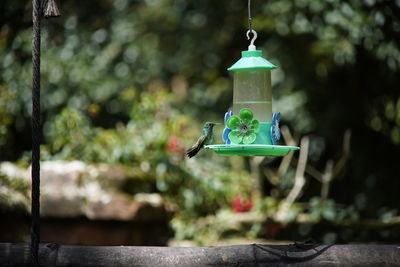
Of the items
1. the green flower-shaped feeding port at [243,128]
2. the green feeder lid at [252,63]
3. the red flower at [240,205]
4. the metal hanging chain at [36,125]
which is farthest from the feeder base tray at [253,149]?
the red flower at [240,205]

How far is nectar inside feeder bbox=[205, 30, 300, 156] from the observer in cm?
316

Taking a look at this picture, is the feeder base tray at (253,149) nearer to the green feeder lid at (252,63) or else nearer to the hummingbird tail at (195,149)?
the hummingbird tail at (195,149)

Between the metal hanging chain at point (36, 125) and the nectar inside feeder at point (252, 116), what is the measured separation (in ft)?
3.17

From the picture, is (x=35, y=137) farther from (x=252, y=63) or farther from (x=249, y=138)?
(x=252, y=63)

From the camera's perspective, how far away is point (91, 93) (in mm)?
8203

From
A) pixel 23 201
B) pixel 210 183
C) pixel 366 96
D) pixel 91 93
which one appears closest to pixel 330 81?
pixel 366 96

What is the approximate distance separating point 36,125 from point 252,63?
1223 millimetres

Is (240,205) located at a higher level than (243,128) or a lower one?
lower

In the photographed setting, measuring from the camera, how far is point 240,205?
6.47 meters

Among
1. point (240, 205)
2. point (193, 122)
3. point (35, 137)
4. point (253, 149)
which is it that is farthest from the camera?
point (193, 122)

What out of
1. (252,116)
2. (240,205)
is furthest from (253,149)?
(240,205)

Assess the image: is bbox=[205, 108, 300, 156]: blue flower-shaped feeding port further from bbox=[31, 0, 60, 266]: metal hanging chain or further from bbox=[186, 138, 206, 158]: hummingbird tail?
bbox=[31, 0, 60, 266]: metal hanging chain

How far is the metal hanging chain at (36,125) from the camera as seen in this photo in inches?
96.7

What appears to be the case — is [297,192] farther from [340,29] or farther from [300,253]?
[300,253]
